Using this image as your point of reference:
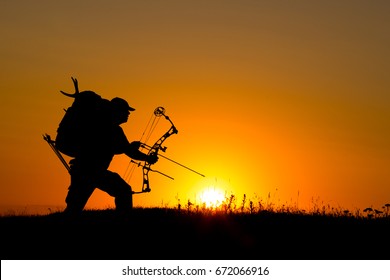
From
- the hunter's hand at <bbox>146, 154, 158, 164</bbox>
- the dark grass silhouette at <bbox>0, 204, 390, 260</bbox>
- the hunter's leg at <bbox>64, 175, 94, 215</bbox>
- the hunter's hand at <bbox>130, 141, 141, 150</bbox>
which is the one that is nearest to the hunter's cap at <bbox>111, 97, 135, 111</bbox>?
the hunter's hand at <bbox>130, 141, 141, 150</bbox>

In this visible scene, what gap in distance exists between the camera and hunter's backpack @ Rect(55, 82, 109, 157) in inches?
722

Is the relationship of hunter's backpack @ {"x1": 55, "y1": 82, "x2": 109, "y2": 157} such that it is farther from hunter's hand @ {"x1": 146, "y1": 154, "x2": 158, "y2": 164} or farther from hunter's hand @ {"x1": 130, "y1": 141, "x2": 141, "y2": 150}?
hunter's hand @ {"x1": 146, "y1": 154, "x2": 158, "y2": 164}

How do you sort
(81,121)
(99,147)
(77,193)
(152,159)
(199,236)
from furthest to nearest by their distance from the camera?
(152,159) < (77,193) < (99,147) < (81,121) < (199,236)

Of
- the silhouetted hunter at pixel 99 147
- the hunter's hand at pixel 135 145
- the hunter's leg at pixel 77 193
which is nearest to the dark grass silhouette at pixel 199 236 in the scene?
the hunter's leg at pixel 77 193

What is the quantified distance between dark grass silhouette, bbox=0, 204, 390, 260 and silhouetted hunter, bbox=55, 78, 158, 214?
693 mm

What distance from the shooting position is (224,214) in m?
19.6

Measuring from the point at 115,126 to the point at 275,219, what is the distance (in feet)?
14.0

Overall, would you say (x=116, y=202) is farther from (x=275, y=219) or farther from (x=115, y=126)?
(x=275, y=219)

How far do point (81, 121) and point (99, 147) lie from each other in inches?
27.8

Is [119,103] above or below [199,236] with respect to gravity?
above

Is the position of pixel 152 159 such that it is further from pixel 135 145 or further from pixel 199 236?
pixel 199 236

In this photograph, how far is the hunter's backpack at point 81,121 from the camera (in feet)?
60.1

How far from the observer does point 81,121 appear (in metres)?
18.4

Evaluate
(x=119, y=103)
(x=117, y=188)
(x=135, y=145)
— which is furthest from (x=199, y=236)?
(x=119, y=103)
